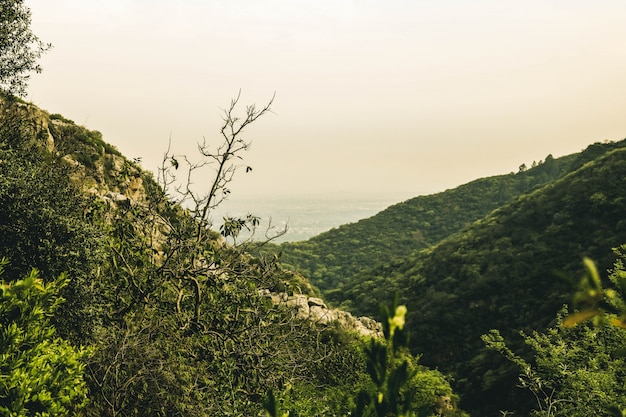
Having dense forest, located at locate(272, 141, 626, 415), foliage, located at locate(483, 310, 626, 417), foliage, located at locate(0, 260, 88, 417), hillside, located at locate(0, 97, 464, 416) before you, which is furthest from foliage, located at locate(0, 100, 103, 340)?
dense forest, located at locate(272, 141, 626, 415)

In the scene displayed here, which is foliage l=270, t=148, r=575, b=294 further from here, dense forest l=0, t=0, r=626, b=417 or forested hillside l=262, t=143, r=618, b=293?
dense forest l=0, t=0, r=626, b=417

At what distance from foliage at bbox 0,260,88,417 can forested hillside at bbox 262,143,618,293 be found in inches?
2094

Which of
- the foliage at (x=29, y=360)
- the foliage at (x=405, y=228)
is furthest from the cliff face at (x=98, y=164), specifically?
the foliage at (x=405, y=228)

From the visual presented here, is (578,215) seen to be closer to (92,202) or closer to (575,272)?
(575,272)

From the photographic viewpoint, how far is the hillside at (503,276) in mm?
26219

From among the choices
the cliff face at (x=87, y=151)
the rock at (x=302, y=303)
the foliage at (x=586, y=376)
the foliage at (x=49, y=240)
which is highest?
the cliff face at (x=87, y=151)

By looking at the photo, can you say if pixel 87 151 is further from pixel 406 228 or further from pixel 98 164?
pixel 406 228

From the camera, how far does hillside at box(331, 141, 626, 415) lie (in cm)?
2622

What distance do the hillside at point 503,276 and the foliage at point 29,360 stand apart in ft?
60.9

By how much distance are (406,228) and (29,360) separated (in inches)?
2879

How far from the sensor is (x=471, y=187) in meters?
85.8

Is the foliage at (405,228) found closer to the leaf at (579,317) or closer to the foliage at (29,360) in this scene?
the foliage at (29,360)

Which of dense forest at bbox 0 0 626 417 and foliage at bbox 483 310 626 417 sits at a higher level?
dense forest at bbox 0 0 626 417

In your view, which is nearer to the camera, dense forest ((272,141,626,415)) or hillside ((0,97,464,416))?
hillside ((0,97,464,416))
